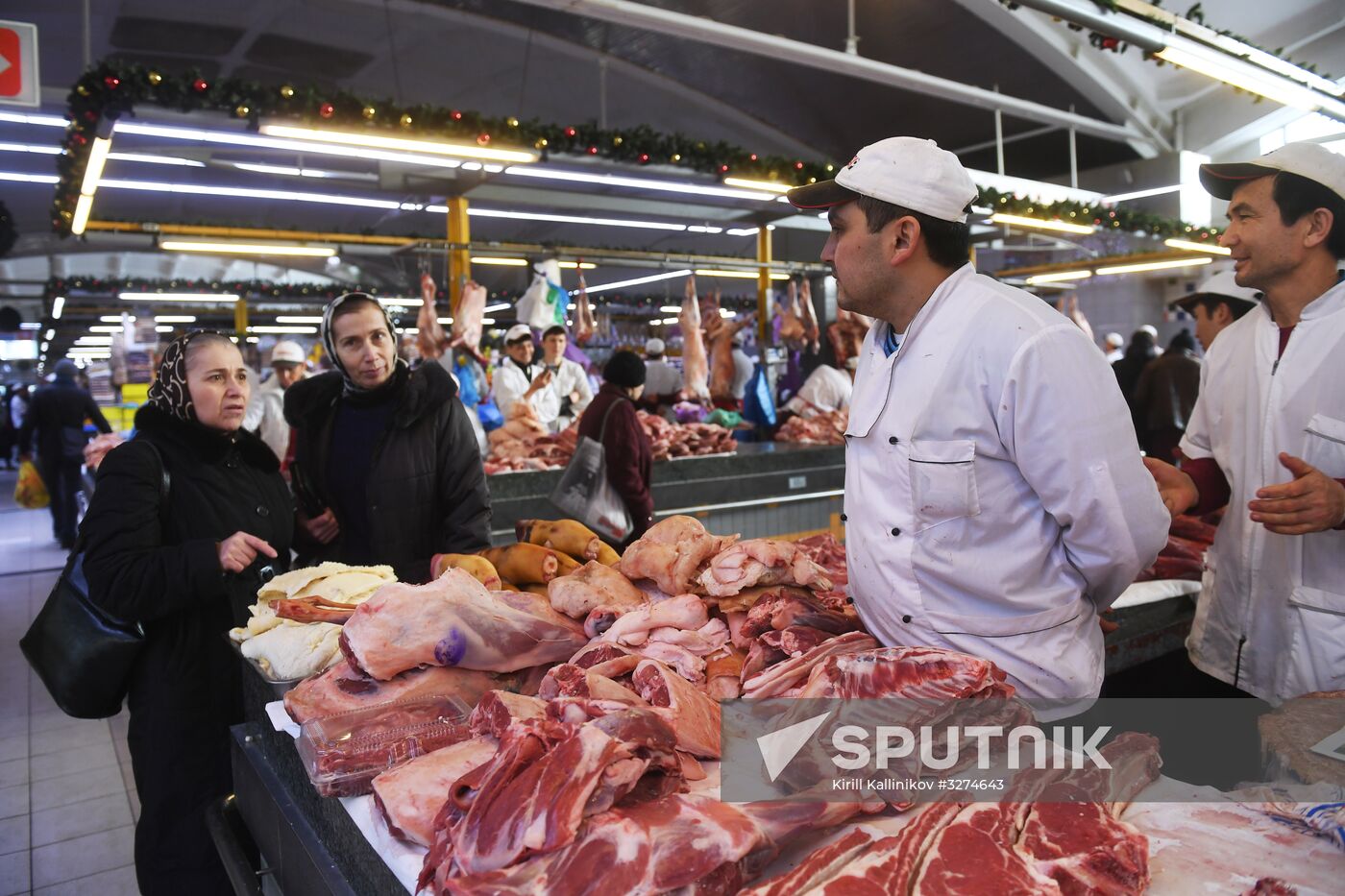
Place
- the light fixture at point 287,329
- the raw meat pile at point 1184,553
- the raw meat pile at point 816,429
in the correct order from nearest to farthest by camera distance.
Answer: the raw meat pile at point 1184,553 < the raw meat pile at point 816,429 < the light fixture at point 287,329

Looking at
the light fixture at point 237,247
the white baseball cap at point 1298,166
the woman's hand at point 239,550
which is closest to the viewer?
the white baseball cap at point 1298,166

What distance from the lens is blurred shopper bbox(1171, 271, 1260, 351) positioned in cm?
369

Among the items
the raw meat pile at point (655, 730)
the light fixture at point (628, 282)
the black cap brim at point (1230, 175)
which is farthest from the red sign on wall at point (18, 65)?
the light fixture at point (628, 282)

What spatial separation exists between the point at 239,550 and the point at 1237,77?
24.1 ft

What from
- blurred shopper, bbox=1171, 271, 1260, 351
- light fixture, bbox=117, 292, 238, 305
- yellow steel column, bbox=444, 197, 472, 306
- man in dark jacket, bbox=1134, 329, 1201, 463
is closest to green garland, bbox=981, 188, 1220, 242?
man in dark jacket, bbox=1134, 329, 1201, 463

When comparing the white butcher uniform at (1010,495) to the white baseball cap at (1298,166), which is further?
the white baseball cap at (1298,166)

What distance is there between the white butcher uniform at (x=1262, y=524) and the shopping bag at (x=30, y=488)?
1315 cm

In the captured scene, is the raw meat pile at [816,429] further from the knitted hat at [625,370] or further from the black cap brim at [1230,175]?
the black cap brim at [1230,175]

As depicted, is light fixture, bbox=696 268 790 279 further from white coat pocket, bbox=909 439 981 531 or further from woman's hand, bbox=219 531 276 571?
white coat pocket, bbox=909 439 981 531

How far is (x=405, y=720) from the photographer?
5.34 ft

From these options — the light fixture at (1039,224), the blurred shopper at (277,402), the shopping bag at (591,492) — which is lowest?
the shopping bag at (591,492)

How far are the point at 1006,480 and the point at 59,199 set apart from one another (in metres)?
9.08

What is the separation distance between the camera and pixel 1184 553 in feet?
11.6

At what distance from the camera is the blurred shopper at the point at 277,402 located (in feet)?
23.1
